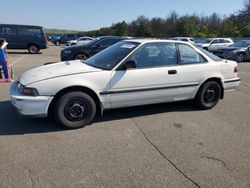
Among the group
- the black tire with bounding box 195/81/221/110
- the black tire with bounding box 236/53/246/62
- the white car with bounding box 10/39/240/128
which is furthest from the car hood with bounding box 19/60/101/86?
the black tire with bounding box 236/53/246/62

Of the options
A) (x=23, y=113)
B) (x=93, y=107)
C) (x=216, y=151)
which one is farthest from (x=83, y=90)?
(x=216, y=151)

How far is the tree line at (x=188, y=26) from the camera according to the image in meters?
49.8

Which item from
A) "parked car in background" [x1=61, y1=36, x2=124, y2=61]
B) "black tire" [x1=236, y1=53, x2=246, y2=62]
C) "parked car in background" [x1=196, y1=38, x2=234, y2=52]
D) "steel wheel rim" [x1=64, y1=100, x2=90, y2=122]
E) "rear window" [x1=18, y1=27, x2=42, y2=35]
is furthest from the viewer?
"parked car in background" [x1=196, y1=38, x2=234, y2=52]

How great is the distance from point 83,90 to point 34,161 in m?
1.64

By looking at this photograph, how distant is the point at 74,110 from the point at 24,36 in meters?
18.4

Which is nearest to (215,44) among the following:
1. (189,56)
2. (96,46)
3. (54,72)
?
(96,46)

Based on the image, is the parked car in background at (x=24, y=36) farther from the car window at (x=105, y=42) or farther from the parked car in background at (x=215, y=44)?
the parked car in background at (x=215, y=44)

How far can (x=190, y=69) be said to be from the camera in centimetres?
598

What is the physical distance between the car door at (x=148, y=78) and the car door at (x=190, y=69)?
5.2 inches

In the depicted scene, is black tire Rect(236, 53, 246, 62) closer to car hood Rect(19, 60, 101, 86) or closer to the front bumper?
car hood Rect(19, 60, 101, 86)

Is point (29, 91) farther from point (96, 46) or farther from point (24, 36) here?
point (24, 36)

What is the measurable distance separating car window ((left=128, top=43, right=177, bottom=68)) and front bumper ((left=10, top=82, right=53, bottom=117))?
1705 millimetres

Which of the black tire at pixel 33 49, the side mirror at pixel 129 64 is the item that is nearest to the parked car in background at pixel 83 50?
the side mirror at pixel 129 64

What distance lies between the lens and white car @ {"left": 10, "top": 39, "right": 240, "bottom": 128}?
492 cm
